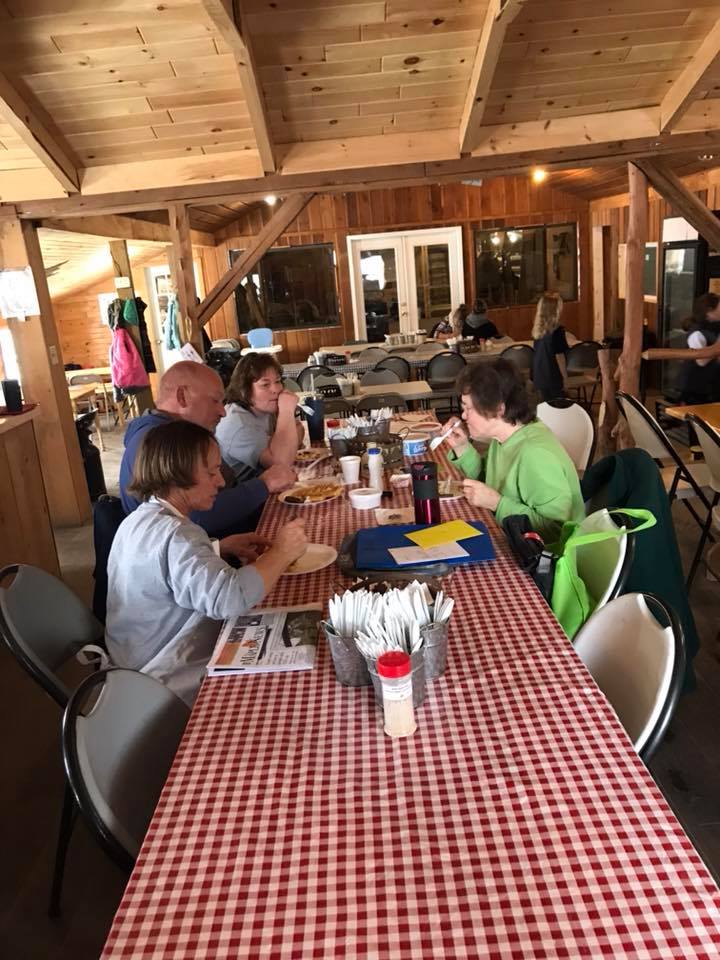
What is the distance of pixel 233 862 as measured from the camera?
3.40 feet

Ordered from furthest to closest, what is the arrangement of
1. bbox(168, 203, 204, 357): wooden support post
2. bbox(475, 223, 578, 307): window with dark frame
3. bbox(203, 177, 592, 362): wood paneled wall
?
bbox(475, 223, 578, 307): window with dark frame
bbox(203, 177, 592, 362): wood paneled wall
bbox(168, 203, 204, 357): wooden support post

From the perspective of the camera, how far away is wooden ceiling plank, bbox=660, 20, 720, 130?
4359mm

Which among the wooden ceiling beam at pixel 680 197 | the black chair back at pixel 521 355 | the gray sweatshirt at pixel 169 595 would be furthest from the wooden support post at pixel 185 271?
the gray sweatshirt at pixel 169 595

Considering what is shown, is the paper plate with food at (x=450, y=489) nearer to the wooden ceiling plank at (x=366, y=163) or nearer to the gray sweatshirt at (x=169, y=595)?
the gray sweatshirt at (x=169, y=595)

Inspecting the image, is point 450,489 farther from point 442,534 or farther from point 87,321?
point 87,321

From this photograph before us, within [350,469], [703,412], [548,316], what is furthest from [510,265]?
[350,469]

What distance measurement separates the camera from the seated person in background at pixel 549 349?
6.52m

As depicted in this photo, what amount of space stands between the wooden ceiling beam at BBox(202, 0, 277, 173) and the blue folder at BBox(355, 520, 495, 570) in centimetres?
252

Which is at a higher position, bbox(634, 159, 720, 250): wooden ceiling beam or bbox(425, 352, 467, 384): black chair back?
bbox(634, 159, 720, 250): wooden ceiling beam

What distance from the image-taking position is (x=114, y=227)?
679cm

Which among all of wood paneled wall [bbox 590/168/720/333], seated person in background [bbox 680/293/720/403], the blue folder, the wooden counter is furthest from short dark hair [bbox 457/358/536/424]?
wood paneled wall [bbox 590/168/720/333]

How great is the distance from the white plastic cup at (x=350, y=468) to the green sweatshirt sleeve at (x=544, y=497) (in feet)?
2.36

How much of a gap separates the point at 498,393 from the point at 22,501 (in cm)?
262

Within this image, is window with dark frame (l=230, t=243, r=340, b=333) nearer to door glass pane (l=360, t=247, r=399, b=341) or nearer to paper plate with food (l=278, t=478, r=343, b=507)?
door glass pane (l=360, t=247, r=399, b=341)
